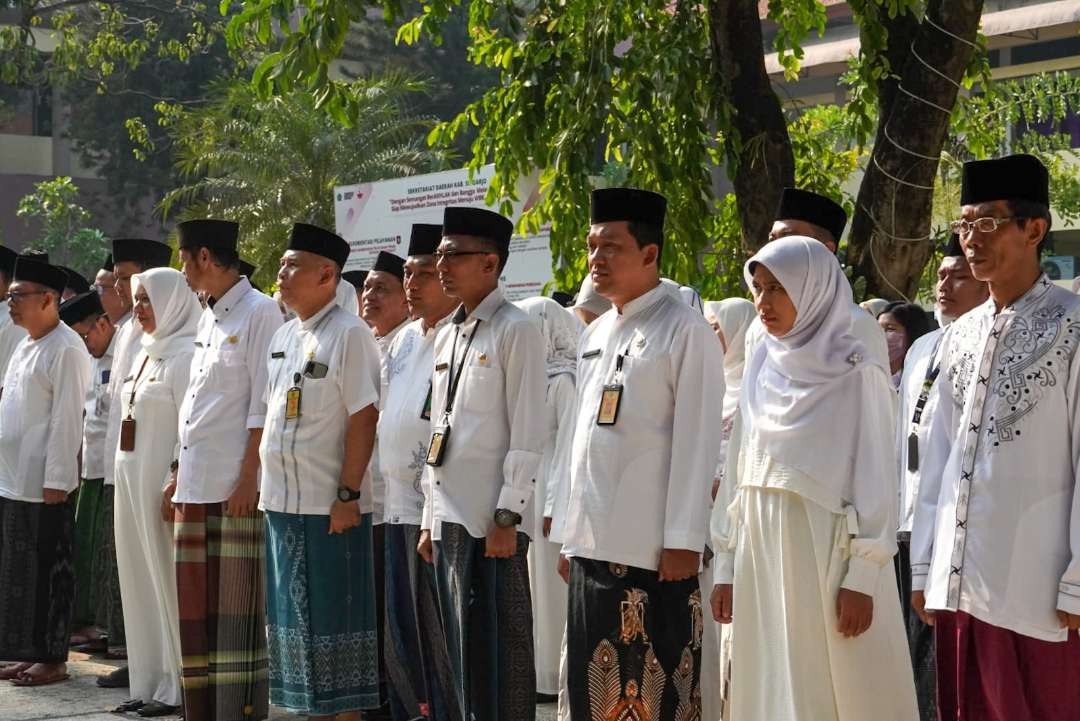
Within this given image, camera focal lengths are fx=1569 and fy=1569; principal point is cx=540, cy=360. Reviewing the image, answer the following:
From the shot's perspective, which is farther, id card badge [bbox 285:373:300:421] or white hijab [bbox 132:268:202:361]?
white hijab [bbox 132:268:202:361]

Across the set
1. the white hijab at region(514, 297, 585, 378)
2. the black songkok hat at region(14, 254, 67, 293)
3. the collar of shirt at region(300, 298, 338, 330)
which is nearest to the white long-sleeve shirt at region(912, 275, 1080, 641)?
the collar of shirt at region(300, 298, 338, 330)

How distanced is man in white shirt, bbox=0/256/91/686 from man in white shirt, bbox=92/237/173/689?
206 millimetres

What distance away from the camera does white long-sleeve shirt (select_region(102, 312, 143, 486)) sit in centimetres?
794

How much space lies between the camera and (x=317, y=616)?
6.27 metres

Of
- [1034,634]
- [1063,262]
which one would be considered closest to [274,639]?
[1034,634]

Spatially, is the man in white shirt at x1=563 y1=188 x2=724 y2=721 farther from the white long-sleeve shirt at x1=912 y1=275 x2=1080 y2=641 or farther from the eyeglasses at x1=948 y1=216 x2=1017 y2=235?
the eyeglasses at x1=948 y1=216 x2=1017 y2=235

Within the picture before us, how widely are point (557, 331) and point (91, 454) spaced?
2977mm

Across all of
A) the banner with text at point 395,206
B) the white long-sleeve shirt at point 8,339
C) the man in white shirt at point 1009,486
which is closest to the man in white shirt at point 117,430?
the white long-sleeve shirt at point 8,339

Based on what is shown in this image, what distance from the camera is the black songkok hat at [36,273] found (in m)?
8.40

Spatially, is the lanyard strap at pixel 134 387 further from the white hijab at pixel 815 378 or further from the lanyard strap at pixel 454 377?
the white hijab at pixel 815 378

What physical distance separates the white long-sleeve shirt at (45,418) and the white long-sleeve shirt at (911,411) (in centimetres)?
440

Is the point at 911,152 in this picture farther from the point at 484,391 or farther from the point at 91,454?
the point at 91,454

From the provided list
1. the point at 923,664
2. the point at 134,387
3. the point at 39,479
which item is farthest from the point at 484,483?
the point at 39,479

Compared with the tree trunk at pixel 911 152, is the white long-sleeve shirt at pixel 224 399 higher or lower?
lower
